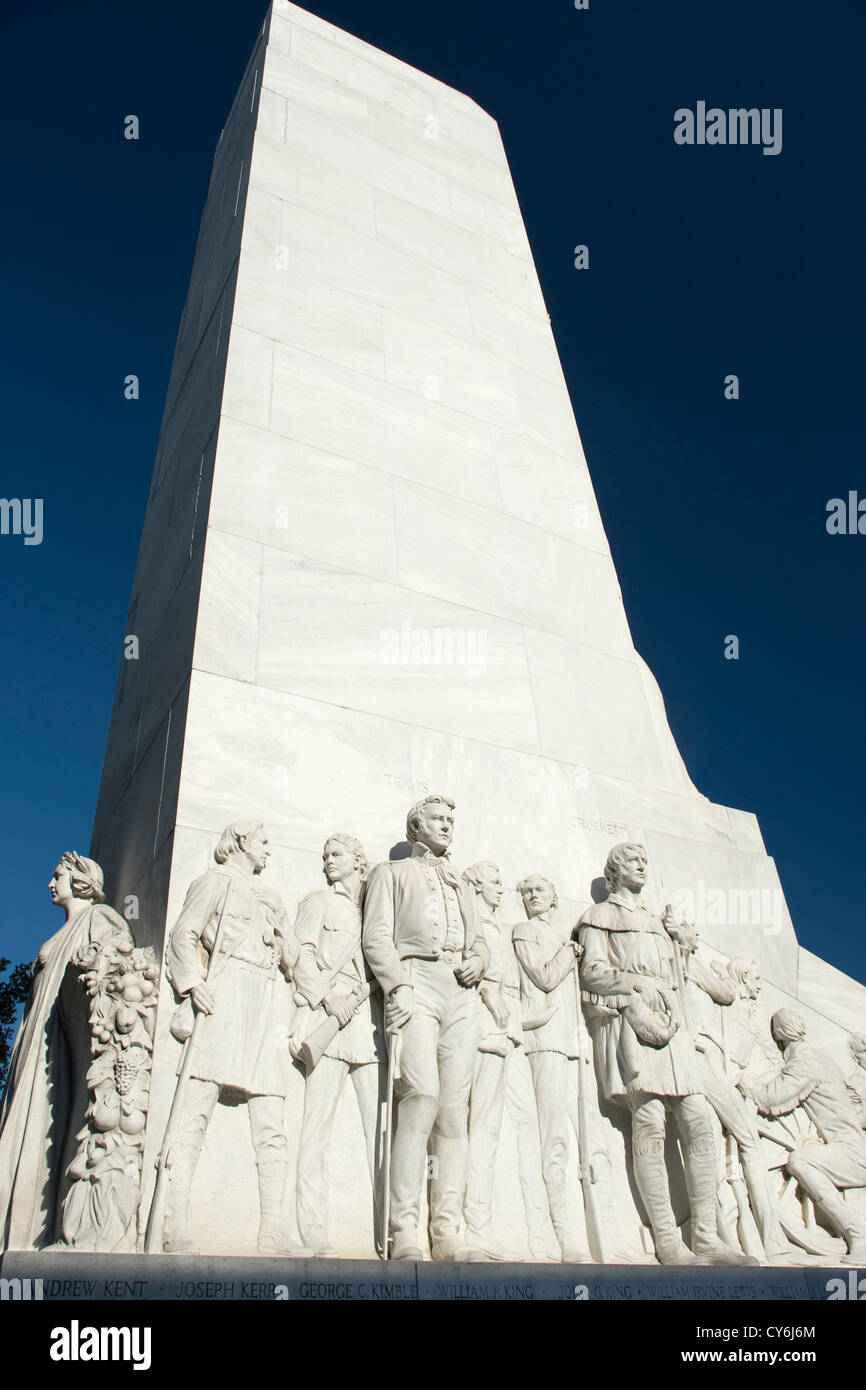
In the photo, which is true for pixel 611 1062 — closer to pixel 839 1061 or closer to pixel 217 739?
pixel 839 1061

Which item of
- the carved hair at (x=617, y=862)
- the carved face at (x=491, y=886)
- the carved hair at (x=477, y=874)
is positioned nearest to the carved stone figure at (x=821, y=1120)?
the carved hair at (x=617, y=862)

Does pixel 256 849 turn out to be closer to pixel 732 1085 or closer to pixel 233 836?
pixel 233 836

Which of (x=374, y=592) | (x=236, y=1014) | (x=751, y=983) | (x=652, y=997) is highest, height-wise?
(x=374, y=592)

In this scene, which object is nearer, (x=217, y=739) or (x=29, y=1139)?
(x=29, y=1139)

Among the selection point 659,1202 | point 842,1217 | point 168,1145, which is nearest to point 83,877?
point 168,1145

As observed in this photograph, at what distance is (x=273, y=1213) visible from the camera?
19.6ft

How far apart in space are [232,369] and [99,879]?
4.97m

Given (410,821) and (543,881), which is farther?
(543,881)

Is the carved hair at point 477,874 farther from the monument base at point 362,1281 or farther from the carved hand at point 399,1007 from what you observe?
the monument base at point 362,1281

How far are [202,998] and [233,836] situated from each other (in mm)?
1111

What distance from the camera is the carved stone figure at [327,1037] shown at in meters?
6.21

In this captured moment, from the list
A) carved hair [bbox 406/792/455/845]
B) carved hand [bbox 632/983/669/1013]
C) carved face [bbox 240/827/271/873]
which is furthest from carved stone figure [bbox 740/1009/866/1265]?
carved face [bbox 240/827/271/873]

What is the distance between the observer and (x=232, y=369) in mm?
10320
